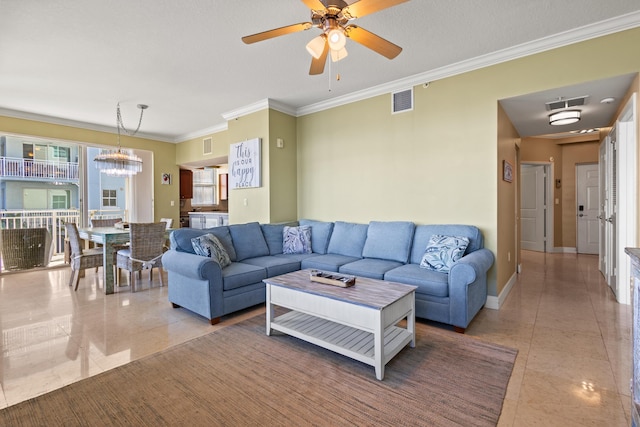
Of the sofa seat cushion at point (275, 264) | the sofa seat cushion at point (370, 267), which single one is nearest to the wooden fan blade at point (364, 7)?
the sofa seat cushion at point (370, 267)

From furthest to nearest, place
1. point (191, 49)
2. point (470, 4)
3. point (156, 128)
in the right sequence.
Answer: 1. point (156, 128)
2. point (191, 49)
3. point (470, 4)

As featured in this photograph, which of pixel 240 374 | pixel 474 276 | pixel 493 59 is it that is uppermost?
pixel 493 59

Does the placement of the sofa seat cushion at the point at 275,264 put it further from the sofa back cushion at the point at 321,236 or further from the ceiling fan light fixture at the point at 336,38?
the ceiling fan light fixture at the point at 336,38

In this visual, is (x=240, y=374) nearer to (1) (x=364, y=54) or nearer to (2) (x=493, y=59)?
(1) (x=364, y=54)

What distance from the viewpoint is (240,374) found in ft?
6.96

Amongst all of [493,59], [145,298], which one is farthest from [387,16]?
[145,298]

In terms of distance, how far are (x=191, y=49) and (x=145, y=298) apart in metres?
2.96

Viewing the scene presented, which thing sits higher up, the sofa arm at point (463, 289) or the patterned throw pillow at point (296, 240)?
the patterned throw pillow at point (296, 240)

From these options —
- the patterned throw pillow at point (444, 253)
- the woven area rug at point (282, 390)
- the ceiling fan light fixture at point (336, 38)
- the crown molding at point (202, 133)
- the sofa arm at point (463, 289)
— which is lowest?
the woven area rug at point (282, 390)

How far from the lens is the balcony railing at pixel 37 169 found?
17.9 ft

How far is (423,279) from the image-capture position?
9.58 feet

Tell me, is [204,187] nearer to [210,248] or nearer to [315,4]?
[210,248]

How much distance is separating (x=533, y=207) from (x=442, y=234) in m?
5.47

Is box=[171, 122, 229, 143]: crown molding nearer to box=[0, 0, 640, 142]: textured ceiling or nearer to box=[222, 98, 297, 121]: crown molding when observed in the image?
box=[222, 98, 297, 121]: crown molding
